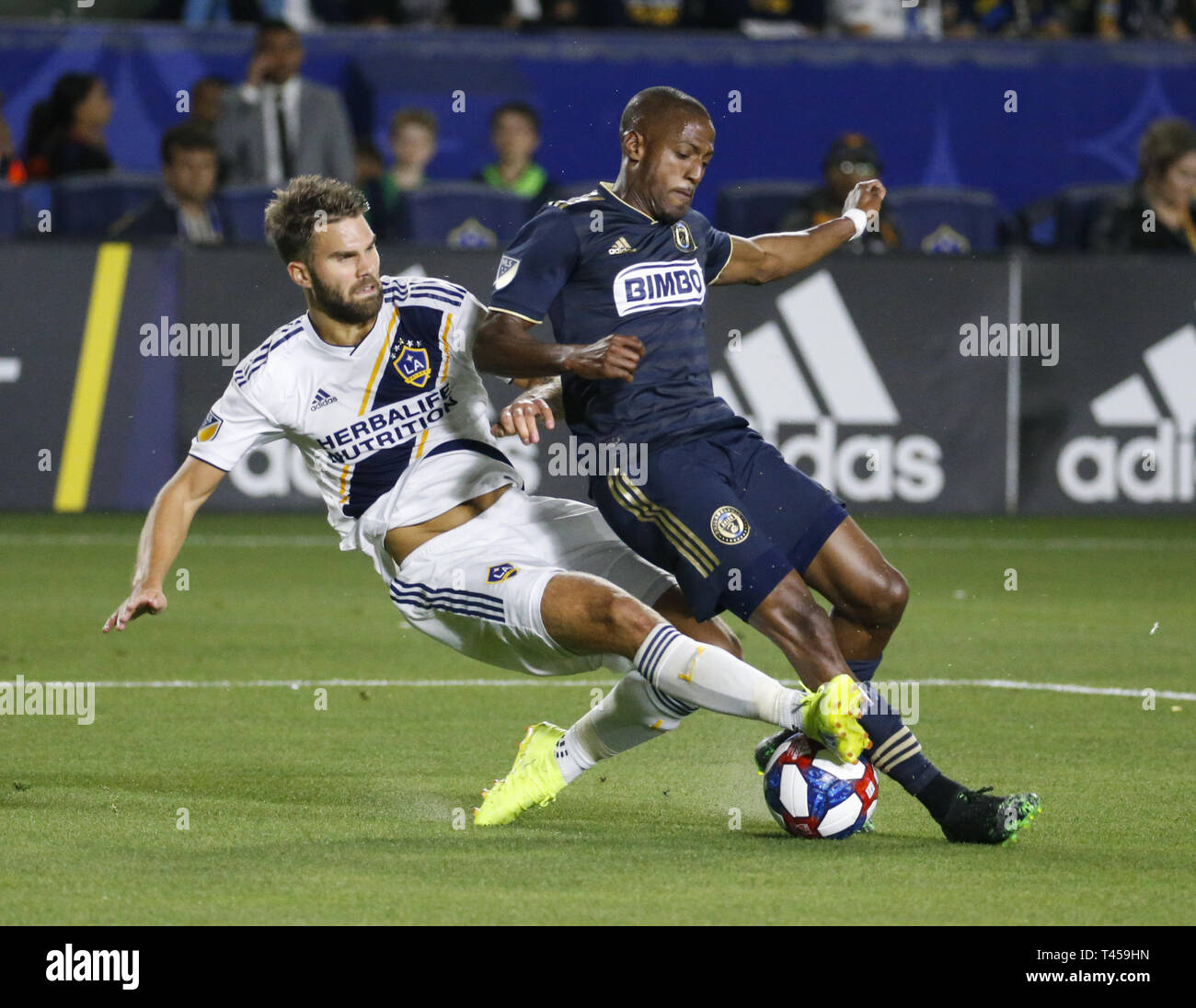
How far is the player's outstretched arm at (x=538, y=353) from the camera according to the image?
222 inches

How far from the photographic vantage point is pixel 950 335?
1432 centimetres

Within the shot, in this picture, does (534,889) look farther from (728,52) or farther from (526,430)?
(728,52)

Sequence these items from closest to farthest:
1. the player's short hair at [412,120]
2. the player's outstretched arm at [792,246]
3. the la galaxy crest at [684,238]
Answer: the la galaxy crest at [684,238] < the player's outstretched arm at [792,246] < the player's short hair at [412,120]

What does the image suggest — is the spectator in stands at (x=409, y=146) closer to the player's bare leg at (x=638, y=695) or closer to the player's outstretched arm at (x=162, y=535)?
the player's outstretched arm at (x=162, y=535)

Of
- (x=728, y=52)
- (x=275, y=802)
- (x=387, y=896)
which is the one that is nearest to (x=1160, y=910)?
(x=387, y=896)

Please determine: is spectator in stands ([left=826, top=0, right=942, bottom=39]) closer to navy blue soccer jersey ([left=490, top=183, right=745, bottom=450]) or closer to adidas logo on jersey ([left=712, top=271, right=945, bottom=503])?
adidas logo on jersey ([left=712, top=271, right=945, bottom=503])

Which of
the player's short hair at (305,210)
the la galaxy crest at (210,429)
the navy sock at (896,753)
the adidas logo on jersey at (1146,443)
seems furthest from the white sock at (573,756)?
the adidas logo on jersey at (1146,443)

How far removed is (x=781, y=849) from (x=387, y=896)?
3.98 feet

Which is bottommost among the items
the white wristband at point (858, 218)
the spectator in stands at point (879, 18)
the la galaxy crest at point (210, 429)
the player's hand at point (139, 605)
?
the player's hand at point (139, 605)

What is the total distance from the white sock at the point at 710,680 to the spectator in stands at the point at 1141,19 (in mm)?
13330

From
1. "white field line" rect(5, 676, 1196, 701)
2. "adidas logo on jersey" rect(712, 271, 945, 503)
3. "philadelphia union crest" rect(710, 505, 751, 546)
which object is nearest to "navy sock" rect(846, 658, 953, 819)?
"philadelphia union crest" rect(710, 505, 751, 546)

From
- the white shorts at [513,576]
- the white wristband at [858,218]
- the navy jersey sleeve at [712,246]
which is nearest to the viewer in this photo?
the white shorts at [513,576]

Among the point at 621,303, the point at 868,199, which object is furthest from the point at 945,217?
the point at 621,303

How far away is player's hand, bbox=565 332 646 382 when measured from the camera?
5633 mm
